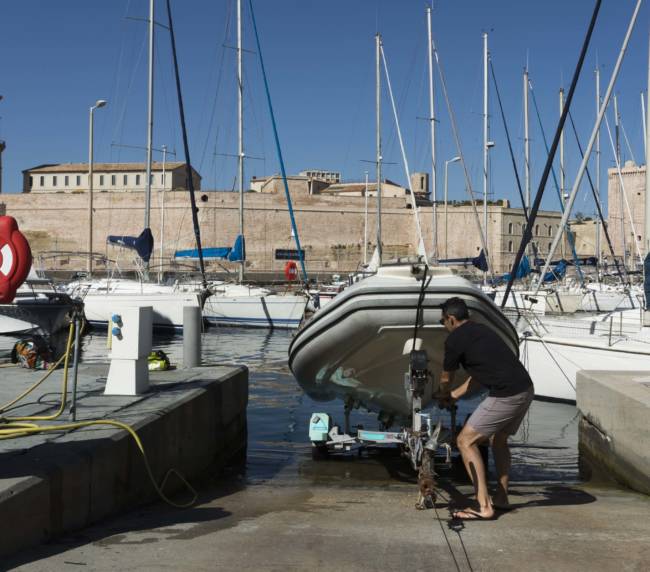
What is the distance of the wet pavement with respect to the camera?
4156 mm

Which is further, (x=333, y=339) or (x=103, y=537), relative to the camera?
(x=333, y=339)

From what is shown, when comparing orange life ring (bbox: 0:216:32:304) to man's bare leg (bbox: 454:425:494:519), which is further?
man's bare leg (bbox: 454:425:494:519)

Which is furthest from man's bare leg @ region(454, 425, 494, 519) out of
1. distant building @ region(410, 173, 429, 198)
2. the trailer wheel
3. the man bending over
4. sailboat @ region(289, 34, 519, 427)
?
distant building @ region(410, 173, 429, 198)

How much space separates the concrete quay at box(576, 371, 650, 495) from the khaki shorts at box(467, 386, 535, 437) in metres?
1.71

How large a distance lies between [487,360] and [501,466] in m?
0.86

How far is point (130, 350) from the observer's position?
7141 millimetres

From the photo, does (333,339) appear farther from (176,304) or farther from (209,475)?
(176,304)

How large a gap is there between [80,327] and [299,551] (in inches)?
123

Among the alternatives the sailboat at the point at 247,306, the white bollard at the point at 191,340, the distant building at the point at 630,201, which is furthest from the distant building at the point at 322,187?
the white bollard at the point at 191,340

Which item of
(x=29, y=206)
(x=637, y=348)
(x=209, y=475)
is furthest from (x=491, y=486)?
(x=29, y=206)

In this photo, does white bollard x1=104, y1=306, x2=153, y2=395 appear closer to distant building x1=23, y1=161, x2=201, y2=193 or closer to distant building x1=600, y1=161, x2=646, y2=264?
distant building x1=600, y1=161, x2=646, y2=264

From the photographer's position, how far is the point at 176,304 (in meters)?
26.5

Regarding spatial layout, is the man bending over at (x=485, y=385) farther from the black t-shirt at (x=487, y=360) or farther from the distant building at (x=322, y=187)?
the distant building at (x=322, y=187)

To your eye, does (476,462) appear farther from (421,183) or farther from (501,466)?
(421,183)
